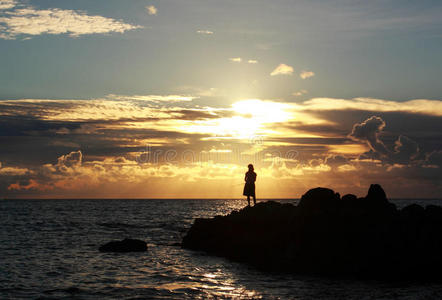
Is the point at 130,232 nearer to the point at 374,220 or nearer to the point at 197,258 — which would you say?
the point at 197,258

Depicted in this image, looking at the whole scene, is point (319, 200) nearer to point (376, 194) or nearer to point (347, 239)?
point (347, 239)

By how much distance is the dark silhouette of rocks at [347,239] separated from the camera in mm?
22562

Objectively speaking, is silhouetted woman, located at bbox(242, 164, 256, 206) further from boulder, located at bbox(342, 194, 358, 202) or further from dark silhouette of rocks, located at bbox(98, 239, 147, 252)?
dark silhouette of rocks, located at bbox(98, 239, 147, 252)

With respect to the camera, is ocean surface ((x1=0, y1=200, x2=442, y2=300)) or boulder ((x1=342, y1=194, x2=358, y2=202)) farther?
boulder ((x1=342, y1=194, x2=358, y2=202))

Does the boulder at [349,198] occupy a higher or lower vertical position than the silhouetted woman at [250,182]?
lower

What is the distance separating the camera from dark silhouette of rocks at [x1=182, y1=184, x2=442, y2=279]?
74.0 ft

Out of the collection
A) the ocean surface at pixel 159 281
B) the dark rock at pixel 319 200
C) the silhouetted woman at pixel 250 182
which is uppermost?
the silhouetted woman at pixel 250 182

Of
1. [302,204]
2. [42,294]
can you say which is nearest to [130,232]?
[302,204]

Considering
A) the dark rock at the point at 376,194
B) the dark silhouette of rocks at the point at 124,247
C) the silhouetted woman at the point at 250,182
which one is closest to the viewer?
the dark rock at the point at 376,194

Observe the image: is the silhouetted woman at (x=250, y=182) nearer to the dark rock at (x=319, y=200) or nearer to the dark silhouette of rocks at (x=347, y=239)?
the dark silhouette of rocks at (x=347, y=239)

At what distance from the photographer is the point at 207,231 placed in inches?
1305

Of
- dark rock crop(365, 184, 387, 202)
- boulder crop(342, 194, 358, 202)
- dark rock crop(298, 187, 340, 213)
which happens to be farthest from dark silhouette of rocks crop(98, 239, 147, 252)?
dark rock crop(365, 184, 387, 202)

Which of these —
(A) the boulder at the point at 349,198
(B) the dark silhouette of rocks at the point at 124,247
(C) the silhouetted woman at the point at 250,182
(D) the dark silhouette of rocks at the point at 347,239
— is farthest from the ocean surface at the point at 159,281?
(A) the boulder at the point at 349,198

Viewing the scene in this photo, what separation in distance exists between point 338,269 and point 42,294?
14333 millimetres
